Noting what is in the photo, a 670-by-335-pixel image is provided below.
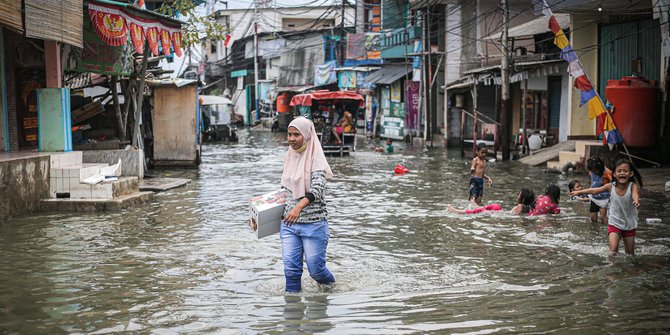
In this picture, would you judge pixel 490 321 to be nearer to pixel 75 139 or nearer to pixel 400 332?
pixel 400 332

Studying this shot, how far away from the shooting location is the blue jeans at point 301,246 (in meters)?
7.12

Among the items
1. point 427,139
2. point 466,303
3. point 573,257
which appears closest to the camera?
point 466,303

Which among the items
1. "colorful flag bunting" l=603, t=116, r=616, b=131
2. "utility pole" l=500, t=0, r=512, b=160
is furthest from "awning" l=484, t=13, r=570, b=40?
"colorful flag bunting" l=603, t=116, r=616, b=131

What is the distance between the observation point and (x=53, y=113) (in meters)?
14.0

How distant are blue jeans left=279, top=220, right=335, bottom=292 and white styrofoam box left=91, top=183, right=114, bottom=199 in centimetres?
720

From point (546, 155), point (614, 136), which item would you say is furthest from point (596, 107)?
point (546, 155)

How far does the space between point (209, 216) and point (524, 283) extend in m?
6.78

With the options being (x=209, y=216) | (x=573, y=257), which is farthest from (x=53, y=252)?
(x=573, y=257)

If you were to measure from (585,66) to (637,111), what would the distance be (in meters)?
4.93

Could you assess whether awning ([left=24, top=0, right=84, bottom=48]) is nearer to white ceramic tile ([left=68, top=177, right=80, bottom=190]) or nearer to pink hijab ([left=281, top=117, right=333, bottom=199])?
white ceramic tile ([left=68, top=177, right=80, bottom=190])

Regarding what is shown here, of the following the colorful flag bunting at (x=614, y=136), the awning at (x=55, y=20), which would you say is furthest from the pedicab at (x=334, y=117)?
the awning at (x=55, y=20)

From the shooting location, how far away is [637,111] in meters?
19.0

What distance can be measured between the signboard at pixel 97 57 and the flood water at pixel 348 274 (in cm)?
384

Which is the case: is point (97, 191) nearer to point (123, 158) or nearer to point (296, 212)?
point (123, 158)
